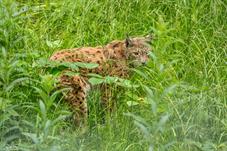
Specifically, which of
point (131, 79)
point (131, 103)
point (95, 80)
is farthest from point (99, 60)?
point (131, 103)

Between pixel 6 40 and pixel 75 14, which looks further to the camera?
pixel 75 14

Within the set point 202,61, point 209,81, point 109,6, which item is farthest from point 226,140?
point 109,6

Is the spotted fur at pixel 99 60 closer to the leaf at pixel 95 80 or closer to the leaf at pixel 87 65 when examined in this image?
the leaf at pixel 87 65

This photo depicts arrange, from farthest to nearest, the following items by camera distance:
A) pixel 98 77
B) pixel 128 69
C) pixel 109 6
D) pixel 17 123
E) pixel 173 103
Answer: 1. pixel 109 6
2. pixel 128 69
3. pixel 98 77
4. pixel 173 103
5. pixel 17 123

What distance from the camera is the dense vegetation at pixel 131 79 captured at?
451 cm

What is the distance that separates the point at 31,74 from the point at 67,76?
30 cm

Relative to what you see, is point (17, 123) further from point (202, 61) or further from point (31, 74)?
point (202, 61)

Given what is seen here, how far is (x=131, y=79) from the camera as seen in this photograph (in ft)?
22.1

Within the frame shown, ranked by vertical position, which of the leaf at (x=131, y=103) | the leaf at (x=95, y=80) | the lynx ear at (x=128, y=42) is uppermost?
the lynx ear at (x=128, y=42)

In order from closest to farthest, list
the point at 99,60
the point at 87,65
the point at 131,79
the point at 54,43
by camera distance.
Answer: the point at 87,65 < the point at 99,60 < the point at 131,79 < the point at 54,43

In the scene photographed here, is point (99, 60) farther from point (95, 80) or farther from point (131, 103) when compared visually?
point (131, 103)

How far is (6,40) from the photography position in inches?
204

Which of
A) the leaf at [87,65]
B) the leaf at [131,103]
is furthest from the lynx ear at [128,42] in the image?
the leaf at [131,103]

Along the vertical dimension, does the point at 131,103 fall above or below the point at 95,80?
below
